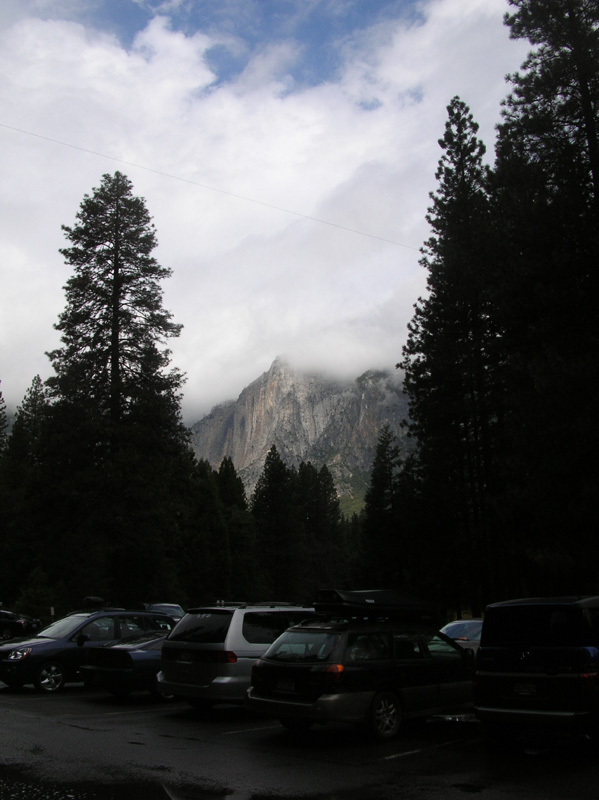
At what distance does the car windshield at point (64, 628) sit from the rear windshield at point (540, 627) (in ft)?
28.3

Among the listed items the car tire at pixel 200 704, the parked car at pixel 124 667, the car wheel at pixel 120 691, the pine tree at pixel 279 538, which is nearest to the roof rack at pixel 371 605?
the car tire at pixel 200 704

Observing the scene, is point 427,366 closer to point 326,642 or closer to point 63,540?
point 63,540

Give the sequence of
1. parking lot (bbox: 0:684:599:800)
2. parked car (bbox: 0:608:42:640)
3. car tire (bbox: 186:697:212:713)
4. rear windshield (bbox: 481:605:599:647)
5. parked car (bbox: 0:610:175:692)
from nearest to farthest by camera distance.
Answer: parking lot (bbox: 0:684:599:800)
rear windshield (bbox: 481:605:599:647)
car tire (bbox: 186:697:212:713)
parked car (bbox: 0:610:175:692)
parked car (bbox: 0:608:42:640)

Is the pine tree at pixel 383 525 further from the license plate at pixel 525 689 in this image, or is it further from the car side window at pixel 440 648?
the license plate at pixel 525 689

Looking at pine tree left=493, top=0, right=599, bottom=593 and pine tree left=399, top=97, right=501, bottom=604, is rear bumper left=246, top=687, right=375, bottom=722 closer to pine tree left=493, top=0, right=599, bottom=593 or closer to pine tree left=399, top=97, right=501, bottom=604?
pine tree left=493, top=0, right=599, bottom=593

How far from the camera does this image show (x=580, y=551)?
17484 millimetres

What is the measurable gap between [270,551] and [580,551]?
66.2 metres

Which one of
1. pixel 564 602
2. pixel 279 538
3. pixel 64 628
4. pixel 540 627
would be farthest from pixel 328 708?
pixel 279 538

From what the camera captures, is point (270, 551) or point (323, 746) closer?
point (323, 746)

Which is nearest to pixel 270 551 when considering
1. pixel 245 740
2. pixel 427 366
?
pixel 427 366

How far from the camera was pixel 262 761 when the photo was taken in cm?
757

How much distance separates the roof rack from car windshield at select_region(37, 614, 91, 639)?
621 centimetres

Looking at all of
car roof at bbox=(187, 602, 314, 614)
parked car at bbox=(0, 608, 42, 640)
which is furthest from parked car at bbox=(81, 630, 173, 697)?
parked car at bbox=(0, 608, 42, 640)

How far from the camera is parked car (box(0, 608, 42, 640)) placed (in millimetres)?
25844
